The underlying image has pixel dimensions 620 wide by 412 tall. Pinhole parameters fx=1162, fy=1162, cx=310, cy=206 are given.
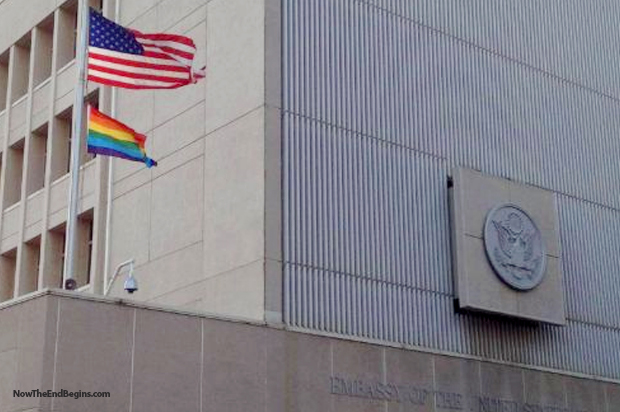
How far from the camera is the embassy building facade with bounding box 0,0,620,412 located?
24.6 m

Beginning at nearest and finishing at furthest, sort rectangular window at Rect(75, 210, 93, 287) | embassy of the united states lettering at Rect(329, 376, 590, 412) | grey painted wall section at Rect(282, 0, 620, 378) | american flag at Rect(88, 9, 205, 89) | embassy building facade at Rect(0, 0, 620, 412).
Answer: embassy building facade at Rect(0, 0, 620, 412) < american flag at Rect(88, 9, 205, 89) < embassy of the united states lettering at Rect(329, 376, 590, 412) < grey painted wall section at Rect(282, 0, 620, 378) < rectangular window at Rect(75, 210, 93, 287)

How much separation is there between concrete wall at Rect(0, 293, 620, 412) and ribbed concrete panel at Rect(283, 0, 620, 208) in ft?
19.5

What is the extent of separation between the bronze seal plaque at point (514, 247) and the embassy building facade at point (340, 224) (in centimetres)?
6

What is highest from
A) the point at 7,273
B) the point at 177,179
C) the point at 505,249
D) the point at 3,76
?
the point at 3,76

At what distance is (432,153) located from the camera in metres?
31.1

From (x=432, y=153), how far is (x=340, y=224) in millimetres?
4305

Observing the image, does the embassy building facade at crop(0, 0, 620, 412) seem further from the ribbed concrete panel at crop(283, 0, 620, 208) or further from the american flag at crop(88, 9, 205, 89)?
the american flag at crop(88, 9, 205, 89)

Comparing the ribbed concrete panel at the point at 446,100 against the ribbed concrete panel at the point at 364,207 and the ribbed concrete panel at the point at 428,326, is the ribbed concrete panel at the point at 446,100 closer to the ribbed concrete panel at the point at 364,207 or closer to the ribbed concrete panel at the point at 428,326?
the ribbed concrete panel at the point at 364,207

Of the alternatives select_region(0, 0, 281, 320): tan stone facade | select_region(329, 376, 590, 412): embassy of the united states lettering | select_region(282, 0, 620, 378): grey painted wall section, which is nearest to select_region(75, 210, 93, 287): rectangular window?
select_region(0, 0, 281, 320): tan stone facade

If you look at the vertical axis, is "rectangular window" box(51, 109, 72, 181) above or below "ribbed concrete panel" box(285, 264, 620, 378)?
above

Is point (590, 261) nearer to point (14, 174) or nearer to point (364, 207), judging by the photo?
point (364, 207)

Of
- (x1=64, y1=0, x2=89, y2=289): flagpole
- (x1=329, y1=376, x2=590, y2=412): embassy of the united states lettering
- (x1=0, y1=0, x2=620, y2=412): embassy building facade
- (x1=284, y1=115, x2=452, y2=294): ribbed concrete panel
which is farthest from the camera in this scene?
(x1=284, y1=115, x2=452, y2=294): ribbed concrete panel

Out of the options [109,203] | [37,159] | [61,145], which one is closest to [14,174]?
[37,159]

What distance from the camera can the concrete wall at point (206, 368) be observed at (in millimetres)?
22609
